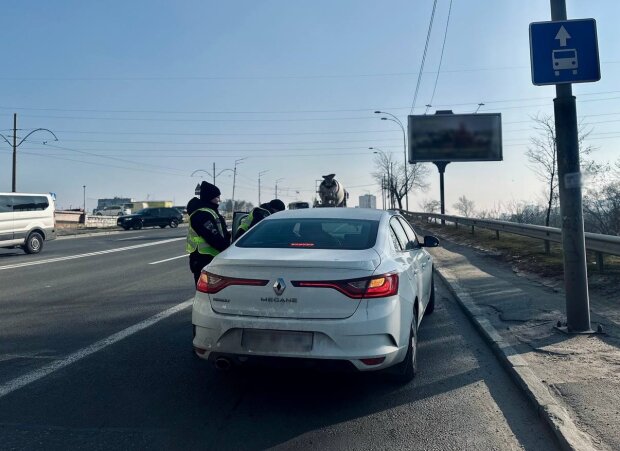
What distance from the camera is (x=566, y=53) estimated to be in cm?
622

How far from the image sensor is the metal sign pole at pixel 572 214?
6.17 meters

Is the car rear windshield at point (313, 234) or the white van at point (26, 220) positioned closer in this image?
the car rear windshield at point (313, 234)

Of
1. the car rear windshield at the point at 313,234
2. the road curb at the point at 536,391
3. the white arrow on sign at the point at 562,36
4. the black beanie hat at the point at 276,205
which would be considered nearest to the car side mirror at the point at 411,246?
the car rear windshield at the point at 313,234

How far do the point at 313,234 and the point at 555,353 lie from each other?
272 cm

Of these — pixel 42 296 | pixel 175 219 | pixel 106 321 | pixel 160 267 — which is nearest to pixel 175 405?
pixel 106 321

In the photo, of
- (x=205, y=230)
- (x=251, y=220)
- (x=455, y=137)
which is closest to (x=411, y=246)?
(x=251, y=220)

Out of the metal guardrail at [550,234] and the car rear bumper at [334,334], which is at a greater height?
the metal guardrail at [550,234]

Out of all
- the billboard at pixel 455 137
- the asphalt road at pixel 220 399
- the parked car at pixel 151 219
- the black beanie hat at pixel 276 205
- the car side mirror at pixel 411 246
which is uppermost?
the billboard at pixel 455 137

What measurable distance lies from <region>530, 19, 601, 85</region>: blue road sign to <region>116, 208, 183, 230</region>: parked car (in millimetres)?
38012

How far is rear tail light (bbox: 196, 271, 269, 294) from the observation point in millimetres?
4333

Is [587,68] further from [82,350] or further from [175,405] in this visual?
[82,350]

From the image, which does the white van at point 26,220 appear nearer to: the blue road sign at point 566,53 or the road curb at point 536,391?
the road curb at point 536,391

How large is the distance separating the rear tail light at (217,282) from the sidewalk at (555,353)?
2.35 metres

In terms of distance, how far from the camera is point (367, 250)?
468 cm
